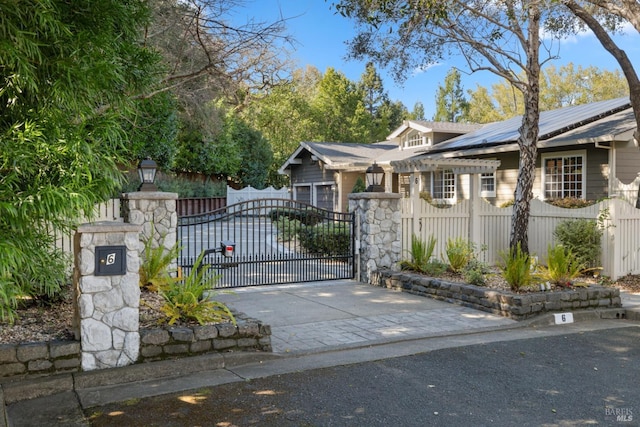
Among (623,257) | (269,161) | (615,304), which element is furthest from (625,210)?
(269,161)

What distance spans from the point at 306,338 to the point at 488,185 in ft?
41.4

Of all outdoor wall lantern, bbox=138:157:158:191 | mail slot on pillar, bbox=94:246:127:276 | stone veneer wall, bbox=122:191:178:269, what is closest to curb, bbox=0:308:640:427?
mail slot on pillar, bbox=94:246:127:276

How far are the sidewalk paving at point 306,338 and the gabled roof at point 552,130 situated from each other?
637cm

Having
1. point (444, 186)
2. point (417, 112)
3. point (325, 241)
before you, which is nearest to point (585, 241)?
point (325, 241)

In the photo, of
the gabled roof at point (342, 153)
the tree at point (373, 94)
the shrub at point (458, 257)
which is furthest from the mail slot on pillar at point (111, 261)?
the tree at point (373, 94)

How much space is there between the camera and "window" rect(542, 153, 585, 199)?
1415 cm

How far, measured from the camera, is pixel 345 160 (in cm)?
2319

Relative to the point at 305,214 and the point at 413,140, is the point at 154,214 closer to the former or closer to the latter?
the point at 305,214

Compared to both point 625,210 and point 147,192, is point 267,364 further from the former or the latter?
point 625,210

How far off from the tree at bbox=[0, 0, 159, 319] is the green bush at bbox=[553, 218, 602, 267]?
28.1 ft

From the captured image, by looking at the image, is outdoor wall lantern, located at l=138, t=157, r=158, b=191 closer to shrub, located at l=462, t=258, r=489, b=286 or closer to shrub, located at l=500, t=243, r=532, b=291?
shrub, located at l=462, t=258, r=489, b=286

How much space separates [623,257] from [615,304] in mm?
2520

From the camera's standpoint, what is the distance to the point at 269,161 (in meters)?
33.6

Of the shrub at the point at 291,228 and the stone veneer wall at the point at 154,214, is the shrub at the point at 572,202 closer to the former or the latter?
the shrub at the point at 291,228
